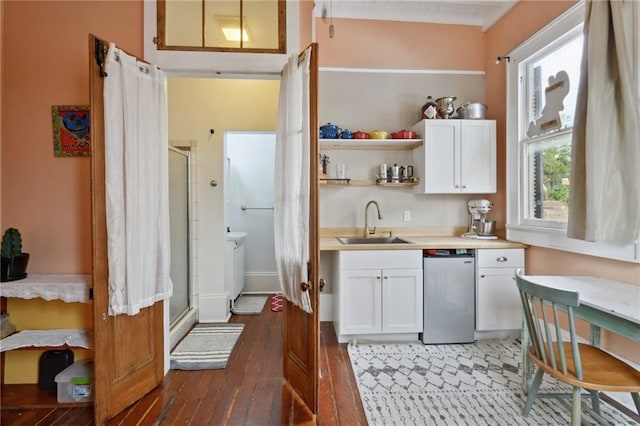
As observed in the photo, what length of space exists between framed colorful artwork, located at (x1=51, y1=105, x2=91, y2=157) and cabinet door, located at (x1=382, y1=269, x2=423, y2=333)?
8.28ft

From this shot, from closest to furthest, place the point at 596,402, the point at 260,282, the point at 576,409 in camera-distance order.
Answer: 1. the point at 576,409
2. the point at 596,402
3. the point at 260,282

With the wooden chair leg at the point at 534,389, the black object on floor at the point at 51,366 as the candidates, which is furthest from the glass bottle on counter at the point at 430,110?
the black object on floor at the point at 51,366

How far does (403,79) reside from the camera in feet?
10.7

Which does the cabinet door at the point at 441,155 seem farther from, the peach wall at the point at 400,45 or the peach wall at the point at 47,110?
the peach wall at the point at 47,110

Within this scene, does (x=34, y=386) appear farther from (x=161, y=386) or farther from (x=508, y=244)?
(x=508, y=244)

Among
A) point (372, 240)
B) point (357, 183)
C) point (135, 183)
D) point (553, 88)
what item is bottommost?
point (372, 240)

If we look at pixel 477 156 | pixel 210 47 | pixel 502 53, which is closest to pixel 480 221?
pixel 477 156

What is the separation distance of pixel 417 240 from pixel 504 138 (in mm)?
1357

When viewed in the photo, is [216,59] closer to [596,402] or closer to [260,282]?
[260,282]

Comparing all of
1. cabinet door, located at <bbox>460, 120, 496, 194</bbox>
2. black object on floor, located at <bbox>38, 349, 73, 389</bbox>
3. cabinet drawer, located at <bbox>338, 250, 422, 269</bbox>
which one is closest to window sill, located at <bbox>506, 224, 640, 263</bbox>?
cabinet door, located at <bbox>460, 120, 496, 194</bbox>

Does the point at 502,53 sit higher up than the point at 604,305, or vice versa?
the point at 502,53

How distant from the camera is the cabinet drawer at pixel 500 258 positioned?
271 cm

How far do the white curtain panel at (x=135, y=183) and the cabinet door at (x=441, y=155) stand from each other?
230 centimetres

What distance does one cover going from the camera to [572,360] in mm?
1551
